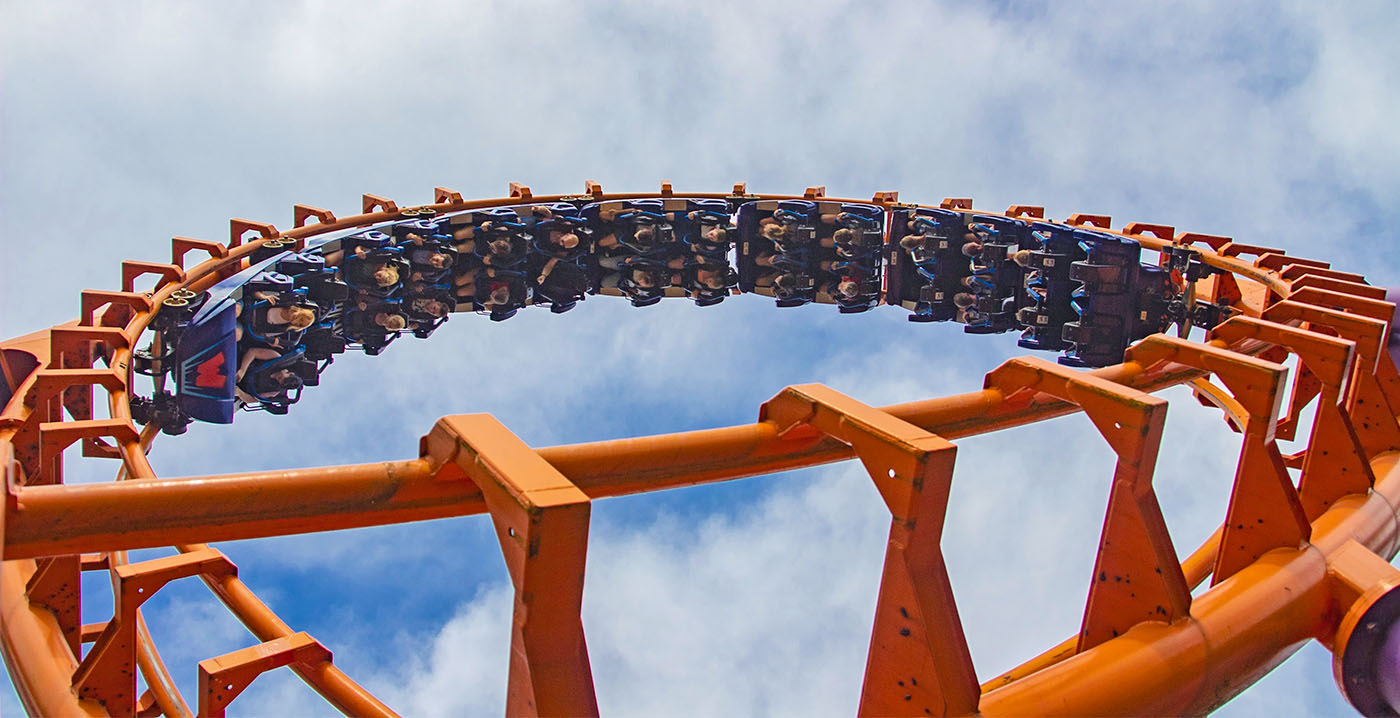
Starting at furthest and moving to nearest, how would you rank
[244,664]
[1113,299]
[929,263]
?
1. [929,263]
2. [1113,299]
3. [244,664]

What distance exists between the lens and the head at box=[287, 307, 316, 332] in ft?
37.0

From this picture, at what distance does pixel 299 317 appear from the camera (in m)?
11.3

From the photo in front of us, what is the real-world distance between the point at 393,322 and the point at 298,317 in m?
2.08

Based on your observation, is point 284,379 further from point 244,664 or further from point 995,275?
point 995,275

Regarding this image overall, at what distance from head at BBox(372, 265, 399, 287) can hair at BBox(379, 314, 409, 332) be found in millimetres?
476

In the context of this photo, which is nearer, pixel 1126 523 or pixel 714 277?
pixel 1126 523

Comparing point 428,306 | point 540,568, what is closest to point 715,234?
point 428,306

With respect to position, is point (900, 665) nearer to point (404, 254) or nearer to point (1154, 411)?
point (1154, 411)

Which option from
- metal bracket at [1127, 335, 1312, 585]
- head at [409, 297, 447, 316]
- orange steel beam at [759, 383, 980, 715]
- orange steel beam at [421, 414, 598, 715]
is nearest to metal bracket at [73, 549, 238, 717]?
orange steel beam at [421, 414, 598, 715]

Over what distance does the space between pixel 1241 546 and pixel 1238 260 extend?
705cm

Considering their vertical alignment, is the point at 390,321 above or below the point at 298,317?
below

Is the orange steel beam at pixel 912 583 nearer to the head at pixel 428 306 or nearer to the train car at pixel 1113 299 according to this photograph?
the train car at pixel 1113 299

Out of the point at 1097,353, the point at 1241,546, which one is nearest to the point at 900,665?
the point at 1241,546

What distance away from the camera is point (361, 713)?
4.17 m
